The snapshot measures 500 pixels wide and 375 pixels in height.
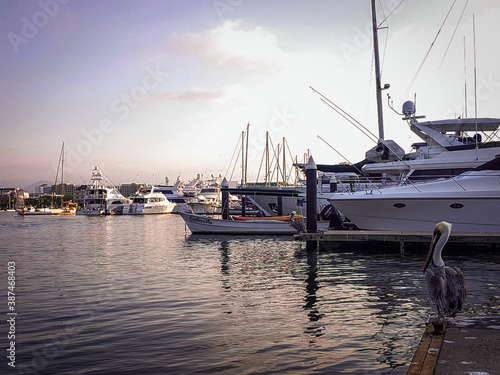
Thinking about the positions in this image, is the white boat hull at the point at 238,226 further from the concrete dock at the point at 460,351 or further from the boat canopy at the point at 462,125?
the concrete dock at the point at 460,351

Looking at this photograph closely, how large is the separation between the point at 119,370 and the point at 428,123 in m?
22.7

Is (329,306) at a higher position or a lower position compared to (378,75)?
lower

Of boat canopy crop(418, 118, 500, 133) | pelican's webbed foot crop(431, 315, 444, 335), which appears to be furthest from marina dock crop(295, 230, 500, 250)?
pelican's webbed foot crop(431, 315, 444, 335)

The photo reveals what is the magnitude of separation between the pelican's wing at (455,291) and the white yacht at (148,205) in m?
88.3

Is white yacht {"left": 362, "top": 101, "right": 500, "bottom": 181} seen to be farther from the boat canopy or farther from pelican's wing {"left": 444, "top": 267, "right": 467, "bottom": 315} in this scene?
pelican's wing {"left": 444, "top": 267, "right": 467, "bottom": 315}

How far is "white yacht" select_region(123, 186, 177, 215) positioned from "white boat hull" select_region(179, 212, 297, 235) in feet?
203

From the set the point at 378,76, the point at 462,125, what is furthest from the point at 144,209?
the point at 462,125

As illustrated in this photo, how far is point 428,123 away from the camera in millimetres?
24984

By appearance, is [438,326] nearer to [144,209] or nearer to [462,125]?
[462,125]

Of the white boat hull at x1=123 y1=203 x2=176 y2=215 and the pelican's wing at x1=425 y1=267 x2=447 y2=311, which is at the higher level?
the pelican's wing at x1=425 y1=267 x2=447 y2=311

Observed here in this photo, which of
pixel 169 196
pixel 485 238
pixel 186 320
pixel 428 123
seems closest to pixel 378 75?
pixel 428 123

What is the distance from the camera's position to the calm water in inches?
262

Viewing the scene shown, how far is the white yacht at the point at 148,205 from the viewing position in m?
92.4

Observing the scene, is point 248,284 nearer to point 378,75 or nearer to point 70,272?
point 70,272
